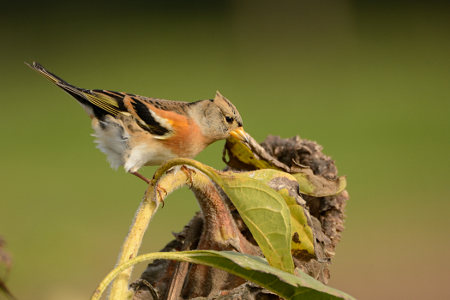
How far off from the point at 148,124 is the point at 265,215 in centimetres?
70

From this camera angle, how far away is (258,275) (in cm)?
52

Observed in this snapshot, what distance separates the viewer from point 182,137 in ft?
4.04

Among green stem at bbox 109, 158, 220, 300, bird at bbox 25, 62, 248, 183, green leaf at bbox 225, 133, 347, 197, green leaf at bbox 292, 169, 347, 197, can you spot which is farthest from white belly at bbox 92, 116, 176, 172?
green stem at bbox 109, 158, 220, 300

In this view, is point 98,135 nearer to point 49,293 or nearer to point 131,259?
point 49,293

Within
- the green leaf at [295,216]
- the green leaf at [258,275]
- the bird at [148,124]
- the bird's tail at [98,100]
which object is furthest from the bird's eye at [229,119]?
the green leaf at [258,275]

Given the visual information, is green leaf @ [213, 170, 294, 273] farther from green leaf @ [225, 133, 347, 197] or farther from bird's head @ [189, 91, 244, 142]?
bird's head @ [189, 91, 244, 142]

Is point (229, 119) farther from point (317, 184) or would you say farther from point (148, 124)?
point (317, 184)

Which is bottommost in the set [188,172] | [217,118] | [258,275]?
[258,275]

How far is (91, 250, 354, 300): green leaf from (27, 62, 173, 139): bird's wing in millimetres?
687

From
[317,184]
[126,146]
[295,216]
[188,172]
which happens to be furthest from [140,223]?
[126,146]

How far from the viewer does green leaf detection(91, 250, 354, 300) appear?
0.49 metres

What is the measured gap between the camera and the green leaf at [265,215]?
0.55 metres

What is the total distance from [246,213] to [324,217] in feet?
0.88

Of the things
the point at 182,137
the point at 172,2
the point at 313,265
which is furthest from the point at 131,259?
the point at 172,2
